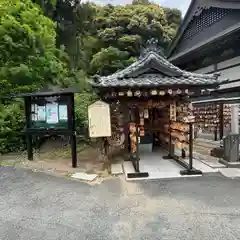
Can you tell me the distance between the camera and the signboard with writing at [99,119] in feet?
23.7

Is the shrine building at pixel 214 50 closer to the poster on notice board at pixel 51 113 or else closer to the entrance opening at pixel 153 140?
the entrance opening at pixel 153 140

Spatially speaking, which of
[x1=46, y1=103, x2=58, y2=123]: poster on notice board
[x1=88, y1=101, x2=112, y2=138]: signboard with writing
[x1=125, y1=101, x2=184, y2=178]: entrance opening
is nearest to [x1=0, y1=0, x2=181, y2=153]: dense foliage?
[x1=46, y1=103, x2=58, y2=123]: poster on notice board

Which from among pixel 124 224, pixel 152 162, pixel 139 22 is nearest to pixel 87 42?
pixel 139 22

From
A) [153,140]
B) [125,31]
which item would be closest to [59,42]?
[125,31]

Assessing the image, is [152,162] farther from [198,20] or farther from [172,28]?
[172,28]

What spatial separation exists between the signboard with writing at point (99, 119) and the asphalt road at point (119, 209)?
173cm

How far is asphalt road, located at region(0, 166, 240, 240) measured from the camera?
11.8ft

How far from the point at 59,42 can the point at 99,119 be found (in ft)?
38.9

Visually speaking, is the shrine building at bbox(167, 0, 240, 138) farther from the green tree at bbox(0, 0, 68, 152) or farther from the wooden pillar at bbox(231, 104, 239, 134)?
the green tree at bbox(0, 0, 68, 152)

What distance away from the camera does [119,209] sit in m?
4.44

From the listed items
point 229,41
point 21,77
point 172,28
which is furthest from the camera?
point 172,28

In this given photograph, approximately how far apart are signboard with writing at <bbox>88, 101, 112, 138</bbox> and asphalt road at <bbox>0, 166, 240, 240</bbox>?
1729 mm

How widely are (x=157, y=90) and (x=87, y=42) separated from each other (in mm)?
16419

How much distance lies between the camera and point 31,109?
26.2 ft
